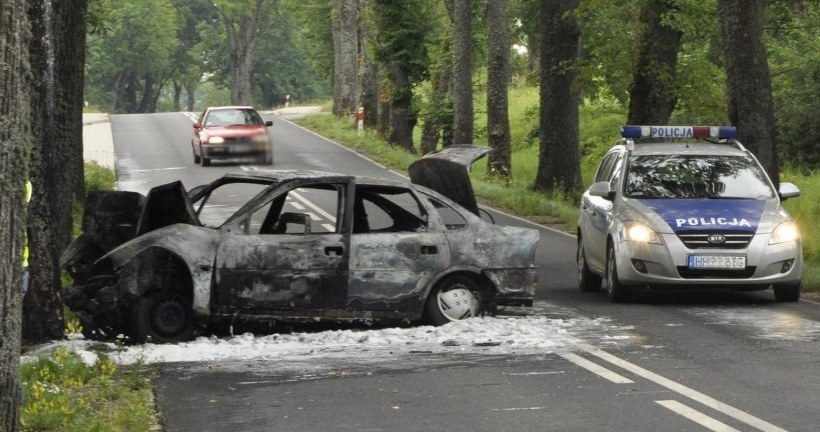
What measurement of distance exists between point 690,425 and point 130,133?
49524 mm

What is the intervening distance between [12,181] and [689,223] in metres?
9.22

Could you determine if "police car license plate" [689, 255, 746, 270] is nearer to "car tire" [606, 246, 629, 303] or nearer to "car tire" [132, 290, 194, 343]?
"car tire" [606, 246, 629, 303]

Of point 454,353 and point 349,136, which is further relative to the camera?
point 349,136

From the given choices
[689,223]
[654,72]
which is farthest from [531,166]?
[689,223]

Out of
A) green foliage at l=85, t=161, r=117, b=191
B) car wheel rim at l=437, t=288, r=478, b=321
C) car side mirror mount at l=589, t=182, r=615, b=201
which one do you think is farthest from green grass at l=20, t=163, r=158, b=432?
Result: green foliage at l=85, t=161, r=117, b=191

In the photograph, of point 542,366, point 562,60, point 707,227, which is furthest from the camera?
→ point 562,60

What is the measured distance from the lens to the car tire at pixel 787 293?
15801 mm

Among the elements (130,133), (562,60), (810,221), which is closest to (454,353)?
(810,221)

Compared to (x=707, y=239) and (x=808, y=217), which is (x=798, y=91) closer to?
(x=808, y=217)

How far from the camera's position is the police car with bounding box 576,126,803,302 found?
15.3m

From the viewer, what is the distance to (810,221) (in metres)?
27.7

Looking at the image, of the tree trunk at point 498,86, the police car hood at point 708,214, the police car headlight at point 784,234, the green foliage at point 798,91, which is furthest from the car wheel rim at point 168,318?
the green foliage at point 798,91

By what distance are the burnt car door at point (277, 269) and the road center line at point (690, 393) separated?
7.80ft

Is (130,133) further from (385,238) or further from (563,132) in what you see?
(385,238)
